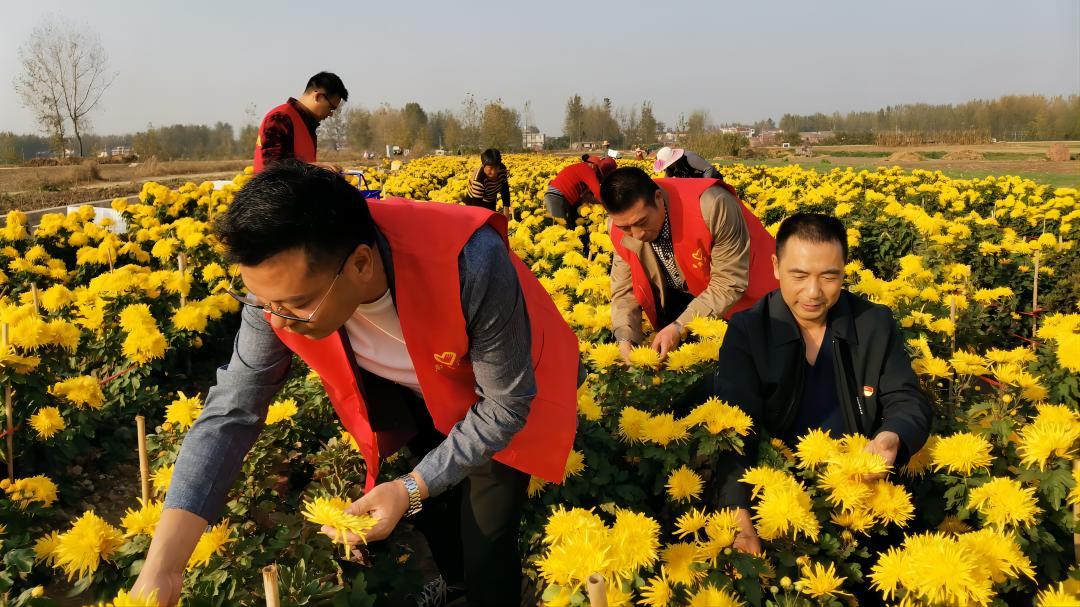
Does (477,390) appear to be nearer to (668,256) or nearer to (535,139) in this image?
(668,256)

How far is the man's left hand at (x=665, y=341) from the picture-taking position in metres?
2.97

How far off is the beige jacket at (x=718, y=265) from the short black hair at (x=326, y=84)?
81.5 inches

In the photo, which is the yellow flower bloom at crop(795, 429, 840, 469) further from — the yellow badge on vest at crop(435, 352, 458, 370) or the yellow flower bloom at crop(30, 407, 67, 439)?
the yellow flower bloom at crop(30, 407, 67, 439)

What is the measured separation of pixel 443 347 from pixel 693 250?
2255mm

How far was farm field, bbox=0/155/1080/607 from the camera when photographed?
1.56m

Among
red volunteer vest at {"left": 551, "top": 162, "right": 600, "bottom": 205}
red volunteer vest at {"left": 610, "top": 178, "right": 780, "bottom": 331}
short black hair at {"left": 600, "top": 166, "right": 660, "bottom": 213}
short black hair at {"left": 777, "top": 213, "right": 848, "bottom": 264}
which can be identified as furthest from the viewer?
red volunteer vest at {"left": 551, "top": 162, "right": 600, "bottom": 205}

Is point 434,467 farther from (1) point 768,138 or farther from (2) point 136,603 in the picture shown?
(1) point 768,138

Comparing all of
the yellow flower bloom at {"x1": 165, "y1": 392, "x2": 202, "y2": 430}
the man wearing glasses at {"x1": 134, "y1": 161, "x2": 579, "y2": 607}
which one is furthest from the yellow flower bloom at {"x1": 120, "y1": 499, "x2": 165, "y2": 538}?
the yellow flower bloom at {"x1": 165, "y1": 392, "x2": 202, "y2": 430}

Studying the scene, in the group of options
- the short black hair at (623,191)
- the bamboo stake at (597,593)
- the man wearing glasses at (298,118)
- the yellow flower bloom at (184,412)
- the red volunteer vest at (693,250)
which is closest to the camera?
the bamboo stake at (597,593)

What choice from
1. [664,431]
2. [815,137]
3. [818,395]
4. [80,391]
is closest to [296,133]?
[80,391]

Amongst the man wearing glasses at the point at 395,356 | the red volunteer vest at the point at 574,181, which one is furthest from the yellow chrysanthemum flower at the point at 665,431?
the red volunteer vest at the point at 574,181

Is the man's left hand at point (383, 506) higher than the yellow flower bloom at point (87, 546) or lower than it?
higher

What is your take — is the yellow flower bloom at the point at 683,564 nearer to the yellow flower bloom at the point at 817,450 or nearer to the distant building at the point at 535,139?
the yellow flower bloom at the point at 817,450

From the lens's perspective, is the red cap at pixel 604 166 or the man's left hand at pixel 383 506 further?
the red cap at pixel 604 166
